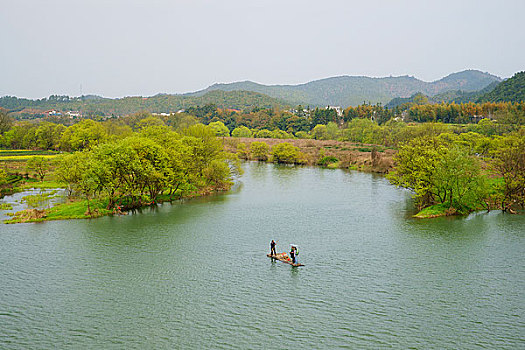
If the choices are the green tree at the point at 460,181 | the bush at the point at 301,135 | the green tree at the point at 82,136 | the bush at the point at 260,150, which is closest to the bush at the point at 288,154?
the bush at the point at 260,150

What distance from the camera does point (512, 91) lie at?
530 ft

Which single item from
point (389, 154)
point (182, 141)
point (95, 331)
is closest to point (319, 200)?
point (182, 141)

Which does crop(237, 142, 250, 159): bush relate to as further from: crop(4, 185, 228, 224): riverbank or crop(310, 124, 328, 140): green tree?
crop(4, 185, 228, 224): riverbank

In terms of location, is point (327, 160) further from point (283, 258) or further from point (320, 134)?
point (283, 258)

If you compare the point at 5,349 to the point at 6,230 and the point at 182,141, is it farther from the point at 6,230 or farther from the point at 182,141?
the point at 182,141

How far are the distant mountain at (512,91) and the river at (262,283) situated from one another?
130 metres

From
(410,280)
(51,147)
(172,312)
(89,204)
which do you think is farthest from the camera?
(51,147)

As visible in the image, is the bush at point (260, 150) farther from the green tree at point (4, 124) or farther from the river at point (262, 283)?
the green tree at point (4, 124)

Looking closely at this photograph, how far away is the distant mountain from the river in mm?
129779

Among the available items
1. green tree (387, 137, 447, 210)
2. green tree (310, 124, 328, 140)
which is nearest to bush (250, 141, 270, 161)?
green tree (310, 124, 328, 140)

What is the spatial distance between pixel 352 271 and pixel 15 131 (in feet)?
419

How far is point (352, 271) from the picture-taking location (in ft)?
110

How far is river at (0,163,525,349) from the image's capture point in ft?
80.3

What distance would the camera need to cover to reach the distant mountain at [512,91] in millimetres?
155250
